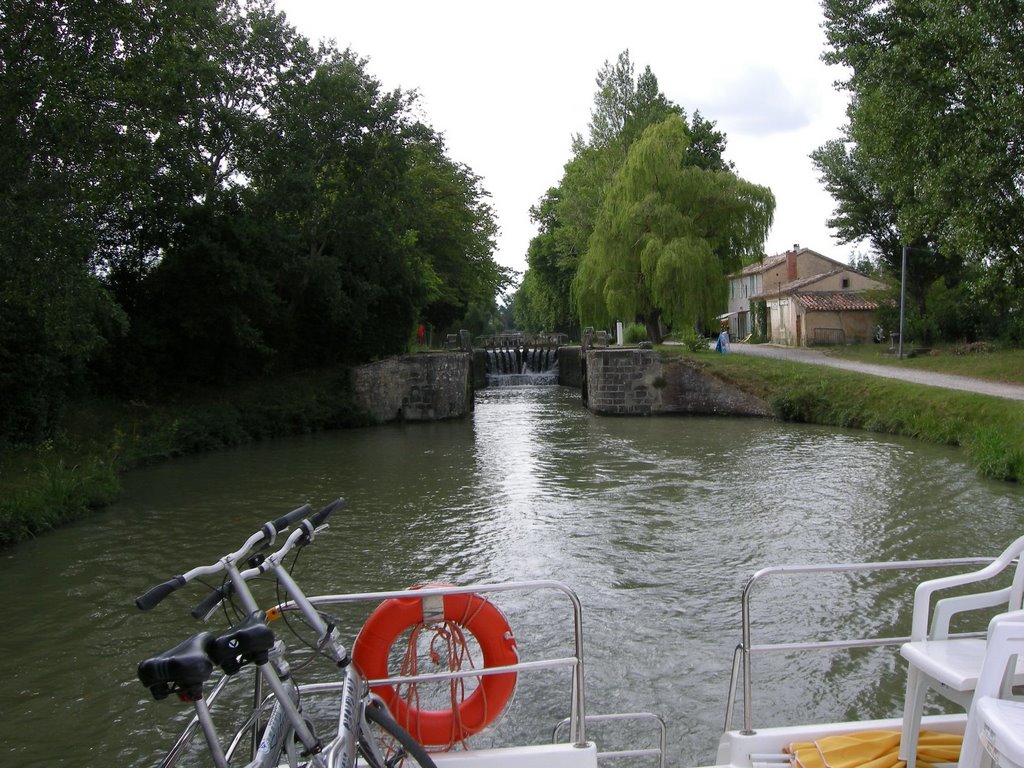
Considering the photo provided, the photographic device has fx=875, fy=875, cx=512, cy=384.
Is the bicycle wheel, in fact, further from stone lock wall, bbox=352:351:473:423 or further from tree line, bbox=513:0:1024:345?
stone lock wall, bbox=352:351:473:423

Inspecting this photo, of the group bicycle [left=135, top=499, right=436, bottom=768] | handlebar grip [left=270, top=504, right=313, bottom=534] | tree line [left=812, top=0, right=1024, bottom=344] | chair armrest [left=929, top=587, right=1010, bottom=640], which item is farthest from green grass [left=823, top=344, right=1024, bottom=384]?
bicycle [left=135, top=499, right=436, bottom=768]

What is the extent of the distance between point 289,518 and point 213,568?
45 centimetres

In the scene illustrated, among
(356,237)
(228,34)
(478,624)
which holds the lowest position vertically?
(478,624)

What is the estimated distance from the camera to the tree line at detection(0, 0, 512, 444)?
10508 millimetres

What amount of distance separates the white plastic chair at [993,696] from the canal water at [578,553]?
3.05 m

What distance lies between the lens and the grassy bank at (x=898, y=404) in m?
14.5

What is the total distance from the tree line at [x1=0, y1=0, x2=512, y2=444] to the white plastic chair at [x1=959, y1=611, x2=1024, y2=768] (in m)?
10.7

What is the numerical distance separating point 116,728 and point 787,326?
37.5 meters

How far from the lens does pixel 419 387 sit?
85.0ft

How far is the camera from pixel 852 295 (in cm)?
3862

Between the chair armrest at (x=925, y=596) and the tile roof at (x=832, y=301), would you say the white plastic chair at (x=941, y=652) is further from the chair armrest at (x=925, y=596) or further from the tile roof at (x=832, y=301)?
the tile roof at (x=832, y=301)

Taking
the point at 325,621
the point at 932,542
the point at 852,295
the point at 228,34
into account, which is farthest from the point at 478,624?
the point at 852,295

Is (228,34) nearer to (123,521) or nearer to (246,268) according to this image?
(246,268)

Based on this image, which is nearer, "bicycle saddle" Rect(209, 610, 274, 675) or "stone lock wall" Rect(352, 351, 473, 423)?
"bicycle saddle" Rect(209, 610, 274, 675)
